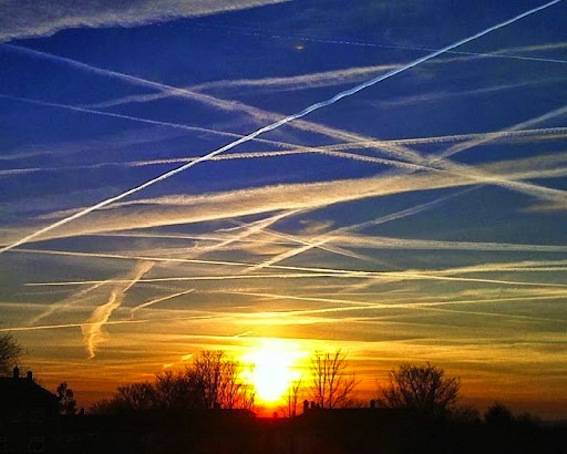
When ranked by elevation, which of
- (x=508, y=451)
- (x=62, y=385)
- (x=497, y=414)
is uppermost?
(x=62, y=385)

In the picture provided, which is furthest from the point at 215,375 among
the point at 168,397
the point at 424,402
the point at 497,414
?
the point at 497,414

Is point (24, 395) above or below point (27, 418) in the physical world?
above

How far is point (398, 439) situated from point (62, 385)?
8838 centimetres

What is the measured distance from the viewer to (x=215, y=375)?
110 m

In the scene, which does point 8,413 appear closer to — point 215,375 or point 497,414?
point 215,375

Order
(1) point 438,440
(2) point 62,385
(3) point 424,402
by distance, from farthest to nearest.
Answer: (2) point 62,385, (3) point 424,402, (1) point 438,440

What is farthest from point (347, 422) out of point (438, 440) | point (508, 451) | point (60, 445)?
point (60, 445)

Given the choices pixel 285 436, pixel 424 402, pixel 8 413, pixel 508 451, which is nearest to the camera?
pixel 508 451

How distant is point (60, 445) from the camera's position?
77438 mm

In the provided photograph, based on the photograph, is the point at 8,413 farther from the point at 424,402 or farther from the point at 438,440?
the point at 424,402

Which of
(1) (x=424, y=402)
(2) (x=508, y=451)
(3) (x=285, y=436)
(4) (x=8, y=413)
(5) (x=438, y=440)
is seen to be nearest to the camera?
(2) (x=508, y=451)

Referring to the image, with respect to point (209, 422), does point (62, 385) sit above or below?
above

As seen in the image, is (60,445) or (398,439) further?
(60,445)

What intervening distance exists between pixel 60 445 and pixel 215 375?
114 ft
